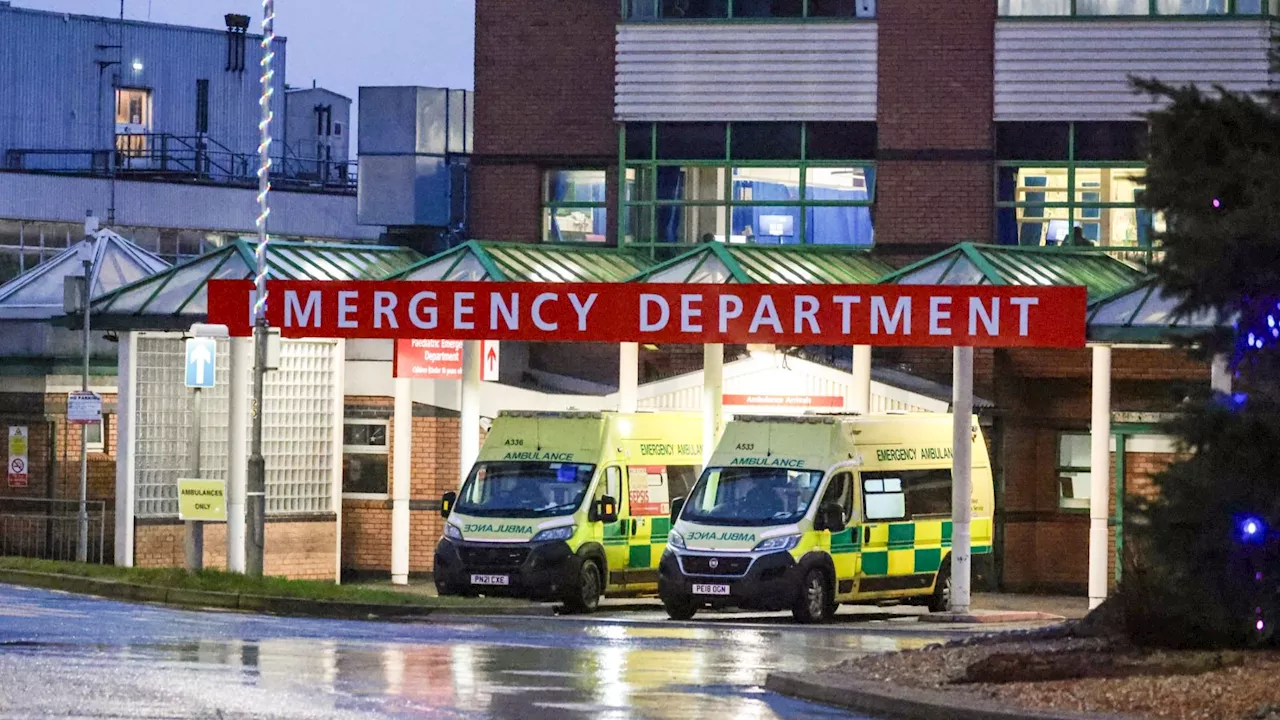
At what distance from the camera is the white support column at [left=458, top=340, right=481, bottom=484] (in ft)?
106

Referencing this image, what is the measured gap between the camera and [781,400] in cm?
3344

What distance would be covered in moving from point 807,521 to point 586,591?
3.07 metres

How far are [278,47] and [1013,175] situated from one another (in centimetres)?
6224

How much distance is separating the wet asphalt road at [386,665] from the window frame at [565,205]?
14329 mm

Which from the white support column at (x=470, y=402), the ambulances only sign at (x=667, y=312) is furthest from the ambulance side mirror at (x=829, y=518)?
the white support column at (x=470, y=402)

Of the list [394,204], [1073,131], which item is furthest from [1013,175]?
[394,204]

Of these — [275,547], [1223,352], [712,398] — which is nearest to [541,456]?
[712,398]

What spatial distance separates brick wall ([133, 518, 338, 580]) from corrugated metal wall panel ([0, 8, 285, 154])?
50.9 meters

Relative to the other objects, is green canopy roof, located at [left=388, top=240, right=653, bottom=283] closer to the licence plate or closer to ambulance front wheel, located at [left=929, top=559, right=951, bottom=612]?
the licence plate

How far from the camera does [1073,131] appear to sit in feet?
123

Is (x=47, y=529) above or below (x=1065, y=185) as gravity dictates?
below

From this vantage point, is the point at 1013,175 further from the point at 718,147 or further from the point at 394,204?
the point at 394,204

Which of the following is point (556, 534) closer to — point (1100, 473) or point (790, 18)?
point (1100, 473)

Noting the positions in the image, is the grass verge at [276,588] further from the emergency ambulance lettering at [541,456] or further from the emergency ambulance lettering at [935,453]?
the emergency ambulance lettering at [935,453]
